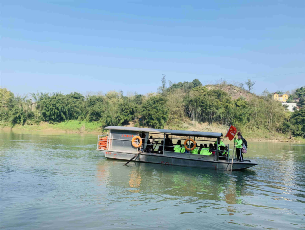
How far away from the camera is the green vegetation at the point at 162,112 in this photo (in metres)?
50.5

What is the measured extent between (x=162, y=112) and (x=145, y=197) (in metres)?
40.0

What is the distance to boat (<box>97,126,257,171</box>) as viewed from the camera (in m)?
16.1

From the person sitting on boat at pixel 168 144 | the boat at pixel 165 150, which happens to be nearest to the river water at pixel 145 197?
the boat at pixel 165 150

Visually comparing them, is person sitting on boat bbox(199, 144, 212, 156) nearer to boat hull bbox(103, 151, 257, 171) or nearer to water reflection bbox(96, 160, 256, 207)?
boat hull bbox(103, 151, 257, 171)

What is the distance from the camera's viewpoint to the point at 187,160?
1648cm

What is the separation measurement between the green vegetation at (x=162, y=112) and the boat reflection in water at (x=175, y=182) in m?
33.5

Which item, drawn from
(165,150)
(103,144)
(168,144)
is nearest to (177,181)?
(165,150)

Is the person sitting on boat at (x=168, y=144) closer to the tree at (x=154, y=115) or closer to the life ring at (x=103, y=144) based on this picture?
the life ring at (x=103, y=144)

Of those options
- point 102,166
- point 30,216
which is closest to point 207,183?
point 102,166

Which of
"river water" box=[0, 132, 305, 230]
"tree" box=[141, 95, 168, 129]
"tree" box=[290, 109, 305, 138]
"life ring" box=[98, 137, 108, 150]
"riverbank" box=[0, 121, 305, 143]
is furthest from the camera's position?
"tree" box=[141, 95, 168, 129]

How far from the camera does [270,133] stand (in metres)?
50.2

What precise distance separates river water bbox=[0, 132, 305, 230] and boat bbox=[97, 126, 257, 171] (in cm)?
59

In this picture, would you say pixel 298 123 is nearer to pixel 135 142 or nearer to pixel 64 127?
pixel 135 142

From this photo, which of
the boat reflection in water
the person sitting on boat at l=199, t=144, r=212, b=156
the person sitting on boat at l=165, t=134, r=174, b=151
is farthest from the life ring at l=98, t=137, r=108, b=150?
the person sitting on boat at l=199, t=144, r=212, b=156
